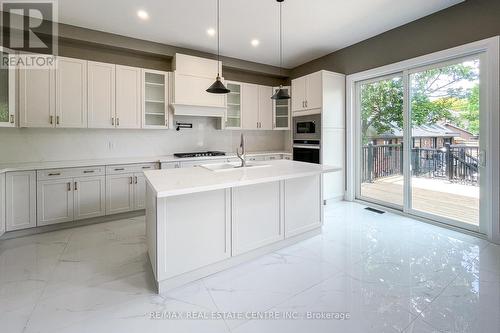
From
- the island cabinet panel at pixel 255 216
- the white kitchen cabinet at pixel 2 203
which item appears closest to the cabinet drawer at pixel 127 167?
the white kitchen cabinet at pixel 2 203

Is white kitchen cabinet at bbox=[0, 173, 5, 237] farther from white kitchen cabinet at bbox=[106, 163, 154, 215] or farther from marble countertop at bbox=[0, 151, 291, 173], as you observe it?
white kitchen cabinet at bbox=[106, 163, 154, 215]

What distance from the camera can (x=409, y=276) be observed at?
220cm

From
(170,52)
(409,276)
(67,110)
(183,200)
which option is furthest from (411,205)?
(67,110)

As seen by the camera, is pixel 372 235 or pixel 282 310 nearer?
pixel 282 310

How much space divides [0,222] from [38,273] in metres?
1.16

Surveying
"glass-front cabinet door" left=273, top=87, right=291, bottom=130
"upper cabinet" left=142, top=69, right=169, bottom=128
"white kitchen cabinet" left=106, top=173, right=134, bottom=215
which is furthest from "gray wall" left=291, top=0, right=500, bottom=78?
"white kitchen cabinet" left=106, top=173, right=134, bottom=215

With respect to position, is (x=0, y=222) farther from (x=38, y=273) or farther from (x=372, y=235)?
(x=372, y=235)

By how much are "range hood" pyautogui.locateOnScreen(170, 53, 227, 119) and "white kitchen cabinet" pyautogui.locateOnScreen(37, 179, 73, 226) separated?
6.44 feet

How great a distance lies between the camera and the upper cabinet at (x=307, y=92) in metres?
4.41

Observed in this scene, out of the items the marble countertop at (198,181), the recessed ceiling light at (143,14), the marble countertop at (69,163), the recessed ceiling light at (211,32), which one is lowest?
the marble countertop at (198,181)

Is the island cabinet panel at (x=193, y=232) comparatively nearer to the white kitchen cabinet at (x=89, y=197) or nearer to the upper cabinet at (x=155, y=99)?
the white kitchen cabinet at (x=89, y=197)

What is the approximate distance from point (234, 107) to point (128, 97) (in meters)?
2.02

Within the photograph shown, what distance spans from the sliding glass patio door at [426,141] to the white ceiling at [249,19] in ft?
2.94

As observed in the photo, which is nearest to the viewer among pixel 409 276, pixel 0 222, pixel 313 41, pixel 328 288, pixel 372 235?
pixel 328 288
